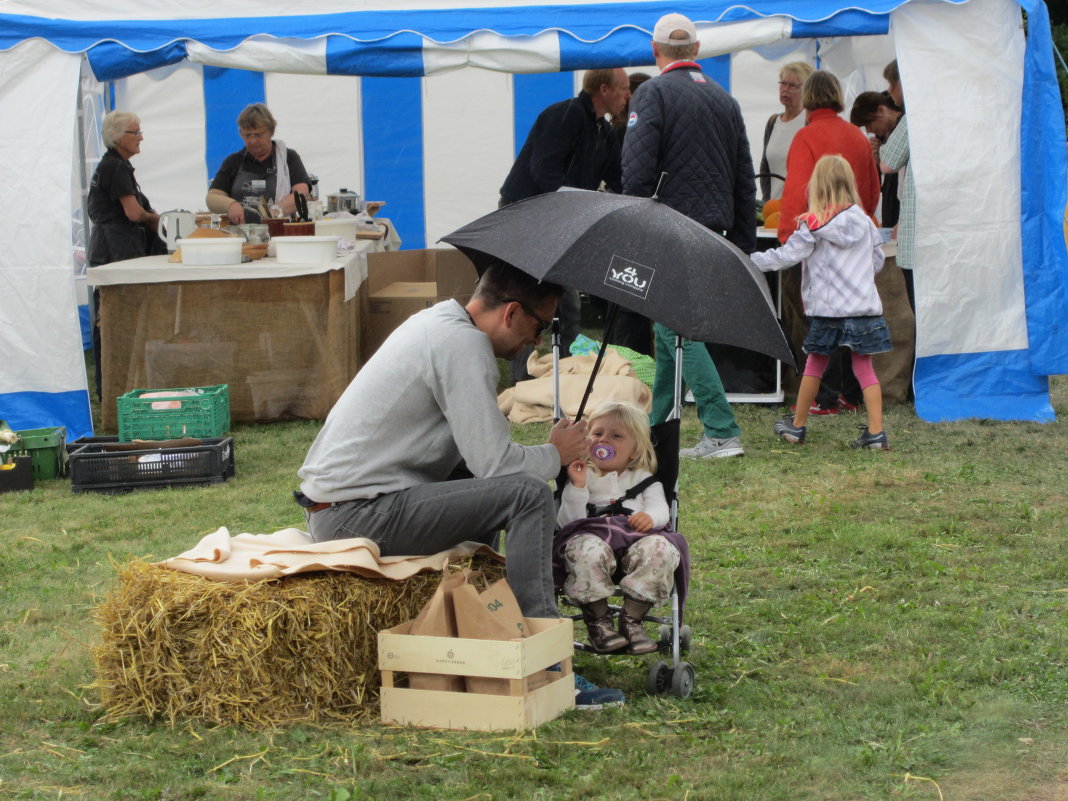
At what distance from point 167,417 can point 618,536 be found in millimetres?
3865

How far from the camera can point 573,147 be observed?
26.3 ft

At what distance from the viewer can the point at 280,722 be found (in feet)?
11.1

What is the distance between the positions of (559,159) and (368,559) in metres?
4.95

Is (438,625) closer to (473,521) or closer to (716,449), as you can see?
(473,521)

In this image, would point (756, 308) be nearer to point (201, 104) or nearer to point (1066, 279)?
point (1066, 279)

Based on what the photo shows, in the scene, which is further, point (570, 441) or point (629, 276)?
point (570, 441)

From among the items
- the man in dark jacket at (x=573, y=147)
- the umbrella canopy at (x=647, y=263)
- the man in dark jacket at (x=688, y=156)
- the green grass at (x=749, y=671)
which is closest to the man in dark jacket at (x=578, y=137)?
the man in dark jacket at (x=573, y=147)

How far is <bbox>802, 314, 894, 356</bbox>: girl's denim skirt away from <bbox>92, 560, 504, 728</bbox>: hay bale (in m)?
4.05

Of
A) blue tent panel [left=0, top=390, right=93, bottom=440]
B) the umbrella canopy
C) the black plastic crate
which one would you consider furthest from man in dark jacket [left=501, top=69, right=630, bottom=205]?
the umbrella canopy

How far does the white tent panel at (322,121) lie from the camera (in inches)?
461

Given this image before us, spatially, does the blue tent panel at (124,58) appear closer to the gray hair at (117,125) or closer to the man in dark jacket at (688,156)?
the gray hair at (117,125)

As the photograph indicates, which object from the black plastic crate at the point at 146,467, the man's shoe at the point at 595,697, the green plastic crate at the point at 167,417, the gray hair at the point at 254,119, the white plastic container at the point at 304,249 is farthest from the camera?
the gray hair at the point at 254,119

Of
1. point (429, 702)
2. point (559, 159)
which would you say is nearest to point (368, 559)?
point (429, 702)

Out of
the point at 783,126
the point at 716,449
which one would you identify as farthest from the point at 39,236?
the point at 783,126
